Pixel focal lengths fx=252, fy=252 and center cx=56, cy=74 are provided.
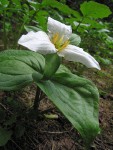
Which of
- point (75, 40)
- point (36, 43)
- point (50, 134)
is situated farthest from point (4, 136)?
point (75, 40)

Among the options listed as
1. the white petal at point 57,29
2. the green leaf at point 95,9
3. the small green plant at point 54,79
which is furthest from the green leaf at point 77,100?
the green leaf at point 95,9

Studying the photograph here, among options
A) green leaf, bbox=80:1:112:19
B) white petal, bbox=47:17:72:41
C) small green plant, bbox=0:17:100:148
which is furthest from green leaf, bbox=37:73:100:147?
green leaf, bbox=80:1:112:19

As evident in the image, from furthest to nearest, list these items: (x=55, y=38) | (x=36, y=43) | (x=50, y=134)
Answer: (x=50, y=134), (x=55, y=38), (x=36, y=43)

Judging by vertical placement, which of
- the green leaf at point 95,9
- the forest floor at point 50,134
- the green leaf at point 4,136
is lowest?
the forest floor at point 50,134

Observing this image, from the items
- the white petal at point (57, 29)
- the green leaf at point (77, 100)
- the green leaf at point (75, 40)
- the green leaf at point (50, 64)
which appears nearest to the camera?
the green leaf at point (77, 100)

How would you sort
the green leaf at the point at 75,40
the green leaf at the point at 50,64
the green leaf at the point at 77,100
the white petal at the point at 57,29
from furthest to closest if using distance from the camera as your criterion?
1. the green leaf at the point at 75,40
2. the white petal at the point at 57,29
3. the green leaf at the point at 50,64
4. the green leaf at the point at 77,100

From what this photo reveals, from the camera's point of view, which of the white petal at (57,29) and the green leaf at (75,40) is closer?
the white petal at (57,29)

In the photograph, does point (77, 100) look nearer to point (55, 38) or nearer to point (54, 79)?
point (54, 79)

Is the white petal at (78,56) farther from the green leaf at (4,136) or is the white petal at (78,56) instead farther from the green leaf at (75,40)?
the green leaf at (4,136)
